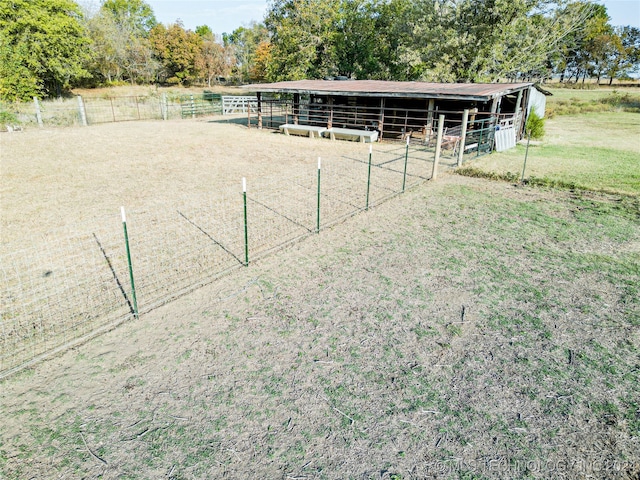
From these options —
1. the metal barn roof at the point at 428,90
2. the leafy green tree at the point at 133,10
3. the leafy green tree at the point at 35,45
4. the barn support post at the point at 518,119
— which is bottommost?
the barn support post at the point at 518,119

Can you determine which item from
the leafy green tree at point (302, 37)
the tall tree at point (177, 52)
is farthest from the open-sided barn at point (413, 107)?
Answer: the tall tree at point (177, 52)

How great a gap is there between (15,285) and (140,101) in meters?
29.6

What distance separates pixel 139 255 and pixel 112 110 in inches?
828

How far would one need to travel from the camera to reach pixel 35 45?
100ft

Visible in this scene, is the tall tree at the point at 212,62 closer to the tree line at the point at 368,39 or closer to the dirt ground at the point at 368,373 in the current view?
the tree line at the point at 368,39

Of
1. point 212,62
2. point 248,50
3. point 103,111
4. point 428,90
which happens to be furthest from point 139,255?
point 248,50

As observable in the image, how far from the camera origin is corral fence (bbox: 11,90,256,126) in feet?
69.2

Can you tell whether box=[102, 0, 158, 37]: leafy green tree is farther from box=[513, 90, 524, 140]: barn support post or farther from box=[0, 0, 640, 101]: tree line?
box=[513, 90, 524, 140]: barn support post

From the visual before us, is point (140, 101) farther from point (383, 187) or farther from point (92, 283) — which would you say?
point (92, 283)

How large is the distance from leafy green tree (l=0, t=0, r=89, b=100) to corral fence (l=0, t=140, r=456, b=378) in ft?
95.2

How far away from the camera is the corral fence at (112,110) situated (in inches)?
830

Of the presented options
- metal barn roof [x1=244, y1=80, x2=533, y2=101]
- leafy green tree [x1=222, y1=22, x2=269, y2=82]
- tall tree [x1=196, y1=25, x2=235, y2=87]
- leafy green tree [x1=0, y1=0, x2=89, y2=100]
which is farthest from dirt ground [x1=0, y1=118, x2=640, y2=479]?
leafy green tree [x1=222, y1=22, x2=269, y2=82]

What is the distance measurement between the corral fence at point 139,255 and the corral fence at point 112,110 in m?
14.3

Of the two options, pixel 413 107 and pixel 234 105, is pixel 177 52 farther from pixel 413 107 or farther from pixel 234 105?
pixel 413 107
